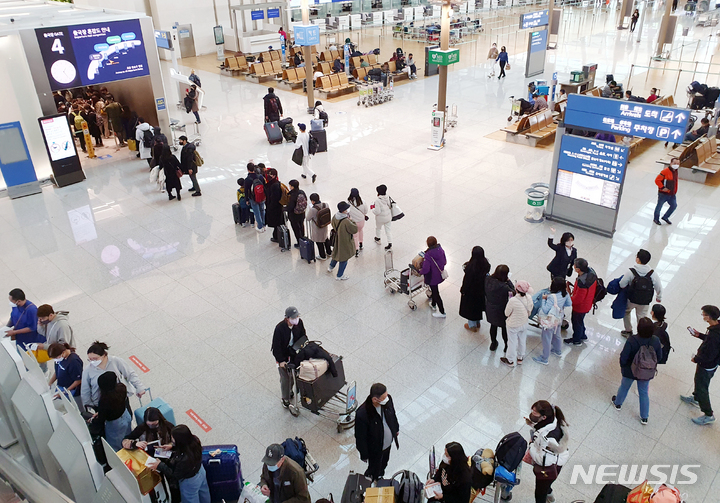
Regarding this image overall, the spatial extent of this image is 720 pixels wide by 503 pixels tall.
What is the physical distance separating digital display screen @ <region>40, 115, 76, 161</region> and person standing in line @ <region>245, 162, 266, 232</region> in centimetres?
596

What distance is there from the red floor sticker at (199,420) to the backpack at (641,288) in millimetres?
5780

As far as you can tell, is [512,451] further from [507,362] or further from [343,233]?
[343,233]

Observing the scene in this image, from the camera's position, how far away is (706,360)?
6.09m

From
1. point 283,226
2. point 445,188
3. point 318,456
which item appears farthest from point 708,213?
point 318,456

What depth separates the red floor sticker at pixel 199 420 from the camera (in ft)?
21.6

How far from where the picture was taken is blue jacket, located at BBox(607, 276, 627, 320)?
7453 mm

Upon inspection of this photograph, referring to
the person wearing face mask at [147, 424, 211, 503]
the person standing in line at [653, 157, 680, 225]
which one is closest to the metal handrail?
the person wearing face mask at [147, 424, 211, 503]

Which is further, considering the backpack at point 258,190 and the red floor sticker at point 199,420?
the backpack at point 258,190

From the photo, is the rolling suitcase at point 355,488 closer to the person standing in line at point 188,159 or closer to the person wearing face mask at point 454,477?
the person wearing face mask at point 454,477

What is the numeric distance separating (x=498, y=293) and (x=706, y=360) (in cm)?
240

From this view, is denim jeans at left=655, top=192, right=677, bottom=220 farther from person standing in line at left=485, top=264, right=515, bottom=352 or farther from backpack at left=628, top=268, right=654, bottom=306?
person standing in line at left=485, top=264, right=515, bottom=352

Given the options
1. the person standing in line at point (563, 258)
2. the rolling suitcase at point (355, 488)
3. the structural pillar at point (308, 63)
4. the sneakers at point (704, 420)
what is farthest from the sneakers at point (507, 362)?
the structural pillar at point (308, 63)

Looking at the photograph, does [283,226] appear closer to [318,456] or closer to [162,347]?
[162,347]

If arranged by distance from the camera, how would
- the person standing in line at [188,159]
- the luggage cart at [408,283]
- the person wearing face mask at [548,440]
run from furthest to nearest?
the person standing in line at [188,159] < the luggage cart at [408,283] < the person wearing face mask at [548,440]
